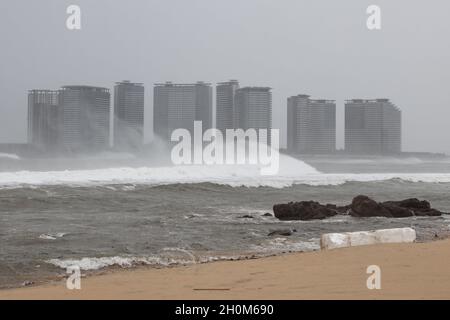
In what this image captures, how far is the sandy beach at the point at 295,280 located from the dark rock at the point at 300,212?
718cm

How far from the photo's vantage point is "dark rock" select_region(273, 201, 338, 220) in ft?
49.2

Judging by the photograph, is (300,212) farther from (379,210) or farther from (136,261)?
(136,261)

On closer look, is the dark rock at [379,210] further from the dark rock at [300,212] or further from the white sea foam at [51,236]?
the white sea foam at [51,236]

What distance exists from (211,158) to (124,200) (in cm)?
3251

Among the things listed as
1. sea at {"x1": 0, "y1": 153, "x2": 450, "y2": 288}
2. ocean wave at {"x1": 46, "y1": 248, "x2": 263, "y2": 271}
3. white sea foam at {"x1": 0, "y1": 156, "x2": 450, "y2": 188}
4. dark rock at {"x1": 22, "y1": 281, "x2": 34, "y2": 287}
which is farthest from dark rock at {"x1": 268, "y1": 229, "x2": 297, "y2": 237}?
white sea foam at {"x1": 0, "y1": 156, "x2": 450, "y2": 188}

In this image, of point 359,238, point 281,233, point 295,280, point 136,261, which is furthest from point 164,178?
point 295,280

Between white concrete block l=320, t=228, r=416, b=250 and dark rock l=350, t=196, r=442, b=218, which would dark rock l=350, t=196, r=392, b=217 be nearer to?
dark rock l=350, t=196, r=442, b=218

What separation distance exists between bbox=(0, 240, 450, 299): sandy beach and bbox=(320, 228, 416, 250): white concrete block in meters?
0.98

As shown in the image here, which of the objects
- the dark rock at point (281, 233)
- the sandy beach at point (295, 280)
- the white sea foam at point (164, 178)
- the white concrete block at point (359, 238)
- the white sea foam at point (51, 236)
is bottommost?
the white sea foam at point (164, 178)

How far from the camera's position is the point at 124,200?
66.5 ft

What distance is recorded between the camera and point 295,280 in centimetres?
595

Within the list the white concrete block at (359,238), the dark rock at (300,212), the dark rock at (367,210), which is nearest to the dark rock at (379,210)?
the dark rock at (367,210)

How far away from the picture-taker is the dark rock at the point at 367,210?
15.6 meters
